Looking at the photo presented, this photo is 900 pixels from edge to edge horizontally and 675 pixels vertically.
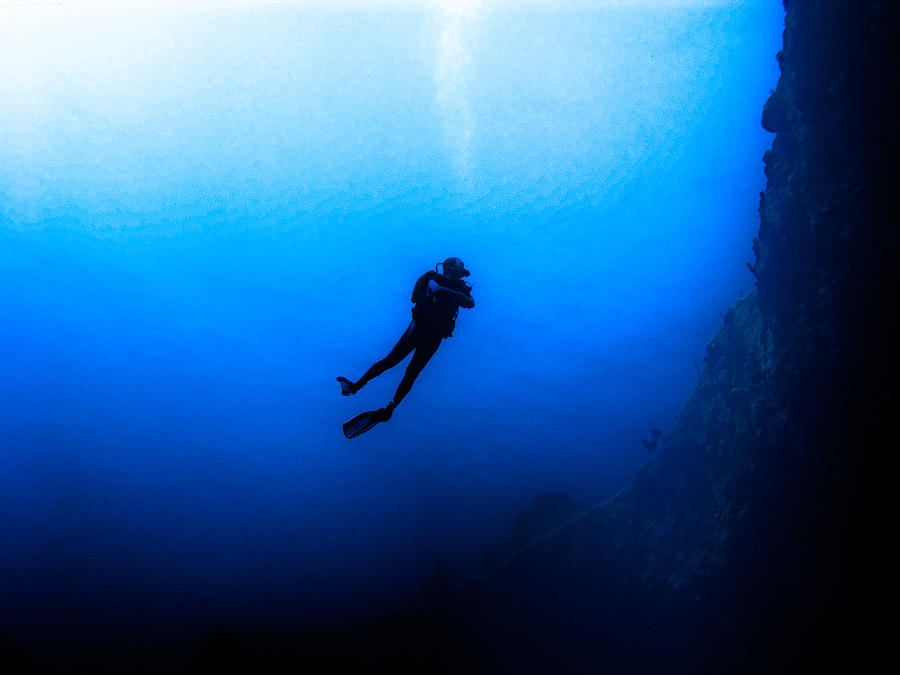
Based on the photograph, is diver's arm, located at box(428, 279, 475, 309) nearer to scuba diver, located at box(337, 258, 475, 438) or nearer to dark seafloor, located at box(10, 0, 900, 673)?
scuba diver, located at box(337, 258, 475, 438)

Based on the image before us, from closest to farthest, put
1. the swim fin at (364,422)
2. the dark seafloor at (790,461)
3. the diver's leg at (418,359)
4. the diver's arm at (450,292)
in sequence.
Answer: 1. the diver's arm at (450,292)
2. the swim fin at (364,422)
3. the diver's leg at (418,359)
4. the dark seafloor at (790,461)

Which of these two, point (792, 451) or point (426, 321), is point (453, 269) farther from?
point (792, 451)

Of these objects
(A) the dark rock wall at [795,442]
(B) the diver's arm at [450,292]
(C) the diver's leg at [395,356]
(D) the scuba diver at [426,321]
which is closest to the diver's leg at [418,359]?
(D) the scuba diver at [426,321]

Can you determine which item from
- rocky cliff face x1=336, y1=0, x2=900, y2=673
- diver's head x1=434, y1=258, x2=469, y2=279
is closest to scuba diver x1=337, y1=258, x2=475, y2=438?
diver's head x1=434, y1=258, x2=469, y2=279

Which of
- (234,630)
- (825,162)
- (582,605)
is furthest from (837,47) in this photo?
(234,630)

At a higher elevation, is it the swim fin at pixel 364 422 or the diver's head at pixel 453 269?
the diver's head at pixel 453 269

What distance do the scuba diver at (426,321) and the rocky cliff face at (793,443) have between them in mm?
8132

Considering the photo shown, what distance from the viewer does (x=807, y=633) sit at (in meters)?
9.38

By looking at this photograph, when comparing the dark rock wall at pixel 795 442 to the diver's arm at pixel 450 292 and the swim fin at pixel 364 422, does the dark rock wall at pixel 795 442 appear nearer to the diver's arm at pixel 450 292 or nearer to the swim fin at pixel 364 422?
the diver's arm at pixel 450 292

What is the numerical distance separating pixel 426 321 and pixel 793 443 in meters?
10.5

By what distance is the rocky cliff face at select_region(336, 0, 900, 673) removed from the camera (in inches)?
308

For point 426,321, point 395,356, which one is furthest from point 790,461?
point 395,356

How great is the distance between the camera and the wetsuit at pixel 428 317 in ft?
16.9

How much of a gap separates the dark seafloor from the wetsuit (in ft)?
26.8
